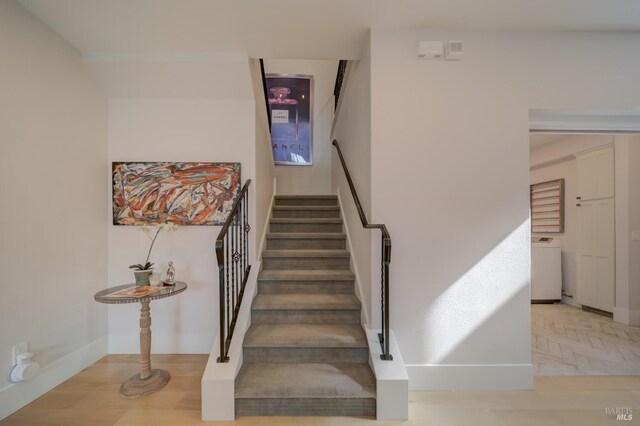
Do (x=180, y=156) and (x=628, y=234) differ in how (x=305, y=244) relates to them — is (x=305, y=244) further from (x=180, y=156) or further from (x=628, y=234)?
(x=628, y=234)

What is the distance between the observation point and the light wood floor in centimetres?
166

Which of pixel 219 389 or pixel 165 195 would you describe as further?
pixel 165 195

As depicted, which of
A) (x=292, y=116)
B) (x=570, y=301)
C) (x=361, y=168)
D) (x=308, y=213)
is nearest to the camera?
(x=361, y=168)

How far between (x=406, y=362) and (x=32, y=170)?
121 inches

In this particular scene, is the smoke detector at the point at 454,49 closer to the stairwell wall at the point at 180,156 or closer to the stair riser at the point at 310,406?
the stairwell wall at the point at 180,156

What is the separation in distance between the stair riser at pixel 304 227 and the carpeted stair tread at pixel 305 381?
5.11ft

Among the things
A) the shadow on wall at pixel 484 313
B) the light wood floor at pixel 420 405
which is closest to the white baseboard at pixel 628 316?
the light wood floor at pixel 420 405

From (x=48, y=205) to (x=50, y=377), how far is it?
128 cm

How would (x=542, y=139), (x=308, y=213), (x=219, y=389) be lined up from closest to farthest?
(x=219, y=389)
(x=308, y=213)
(x=542, y=139)

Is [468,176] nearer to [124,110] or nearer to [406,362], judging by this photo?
[406,362]

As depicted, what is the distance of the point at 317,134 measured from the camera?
16.1 ft

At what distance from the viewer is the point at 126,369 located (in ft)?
7.46

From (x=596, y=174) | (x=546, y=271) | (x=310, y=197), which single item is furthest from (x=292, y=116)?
(x=546, y=271)

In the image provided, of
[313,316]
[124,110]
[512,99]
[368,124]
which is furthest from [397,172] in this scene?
[124,110]
